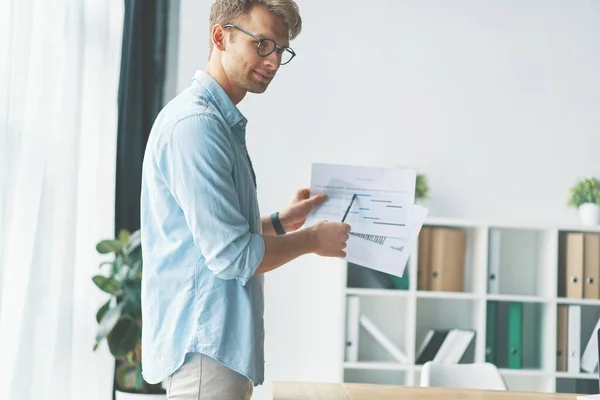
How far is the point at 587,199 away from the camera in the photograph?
3.81 metres

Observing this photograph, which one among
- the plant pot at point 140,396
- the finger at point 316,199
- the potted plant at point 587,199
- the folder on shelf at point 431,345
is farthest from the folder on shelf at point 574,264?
the finger at point 316,199

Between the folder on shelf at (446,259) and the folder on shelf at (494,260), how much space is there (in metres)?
0.15

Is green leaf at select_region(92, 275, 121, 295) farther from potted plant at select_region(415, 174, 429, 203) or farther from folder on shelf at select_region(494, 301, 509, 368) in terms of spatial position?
folder on shelf at select_region(494, 301, 509, 368)

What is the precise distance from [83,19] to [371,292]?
184cm

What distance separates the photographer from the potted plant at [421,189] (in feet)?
12.2

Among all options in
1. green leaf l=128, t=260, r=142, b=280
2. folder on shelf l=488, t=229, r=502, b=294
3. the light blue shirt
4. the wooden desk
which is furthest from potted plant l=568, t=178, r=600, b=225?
the light blue shirt

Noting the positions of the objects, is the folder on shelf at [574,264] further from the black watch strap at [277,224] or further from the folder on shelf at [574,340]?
the black watch strap at [277,224]

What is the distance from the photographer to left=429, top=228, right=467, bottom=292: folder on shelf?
369 cm

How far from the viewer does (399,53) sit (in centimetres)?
402

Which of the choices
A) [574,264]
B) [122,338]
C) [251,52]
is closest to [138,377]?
[122,338]

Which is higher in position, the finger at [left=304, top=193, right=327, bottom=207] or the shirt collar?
the shirt collar

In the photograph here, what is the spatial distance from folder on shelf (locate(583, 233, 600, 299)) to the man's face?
2.64 m

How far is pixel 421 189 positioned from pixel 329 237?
217 centimetres

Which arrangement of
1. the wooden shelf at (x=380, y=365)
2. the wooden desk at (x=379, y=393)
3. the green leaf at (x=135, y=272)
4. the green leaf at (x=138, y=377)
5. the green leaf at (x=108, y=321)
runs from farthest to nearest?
the wooden shelf at (x=380, y=365) < the green leaf at (x=138, y=377) < the green leaf at (x=135, y=272) < the green leaf at (x=108, y=321) < the wooden desk at (x=379, y=393)
